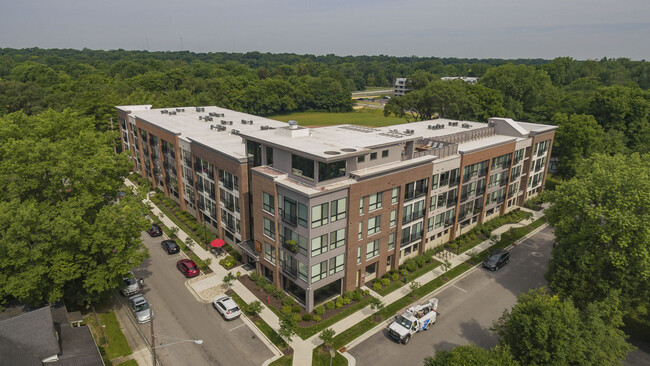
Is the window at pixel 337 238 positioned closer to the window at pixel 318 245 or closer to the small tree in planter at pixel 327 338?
the window at pixel 318 245

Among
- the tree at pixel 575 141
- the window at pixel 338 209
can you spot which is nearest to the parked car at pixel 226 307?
the window at pixel 338 209

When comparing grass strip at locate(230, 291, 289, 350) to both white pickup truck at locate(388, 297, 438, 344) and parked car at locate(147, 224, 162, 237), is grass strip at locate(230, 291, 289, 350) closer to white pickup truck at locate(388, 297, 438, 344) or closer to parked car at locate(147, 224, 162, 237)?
white pickup truck at locate(388, 297, 438, 344)

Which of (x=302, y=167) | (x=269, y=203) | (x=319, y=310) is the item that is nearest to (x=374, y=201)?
(x=302, y=167)

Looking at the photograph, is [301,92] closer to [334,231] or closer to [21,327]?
[334,231]

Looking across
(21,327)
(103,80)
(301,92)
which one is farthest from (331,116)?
(21,327)

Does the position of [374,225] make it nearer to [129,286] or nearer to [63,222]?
[129,286]

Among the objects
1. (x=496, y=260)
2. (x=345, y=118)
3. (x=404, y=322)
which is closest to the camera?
(x=404, y=322)
